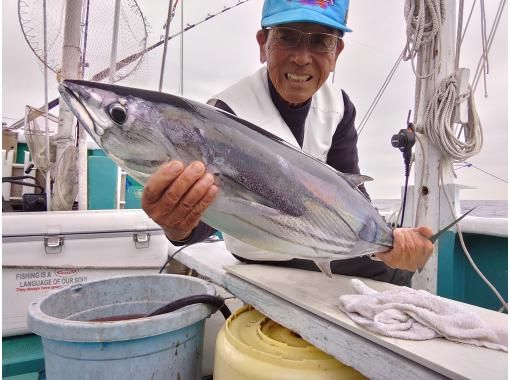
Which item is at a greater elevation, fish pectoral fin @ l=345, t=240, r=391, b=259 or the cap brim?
the cap brim

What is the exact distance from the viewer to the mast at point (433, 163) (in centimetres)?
242

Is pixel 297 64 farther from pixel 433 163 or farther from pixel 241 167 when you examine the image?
pixel 433 163

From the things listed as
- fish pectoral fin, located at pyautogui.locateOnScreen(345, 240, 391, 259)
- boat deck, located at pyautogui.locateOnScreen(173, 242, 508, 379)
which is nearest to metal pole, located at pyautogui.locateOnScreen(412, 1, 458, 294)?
boat deck, located at pyautogui.locateOnScreen(173, 242, 508, 379)

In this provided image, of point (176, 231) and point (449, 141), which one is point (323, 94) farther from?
point (176, 231)

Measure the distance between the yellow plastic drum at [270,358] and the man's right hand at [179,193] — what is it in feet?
1.63

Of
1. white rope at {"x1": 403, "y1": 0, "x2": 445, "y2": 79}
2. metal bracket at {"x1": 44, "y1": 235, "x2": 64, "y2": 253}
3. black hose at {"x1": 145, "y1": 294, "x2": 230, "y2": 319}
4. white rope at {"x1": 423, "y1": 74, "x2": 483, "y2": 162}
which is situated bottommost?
black hose at {"x1": 145, "y1": 294, "x2": 230, "y2": 319}

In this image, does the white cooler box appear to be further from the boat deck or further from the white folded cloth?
the white folded cloth

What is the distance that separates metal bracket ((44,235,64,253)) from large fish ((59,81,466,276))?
5.30ft

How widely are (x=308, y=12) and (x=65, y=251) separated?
209 centimetres

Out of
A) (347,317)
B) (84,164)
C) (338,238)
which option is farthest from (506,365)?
(84,164)

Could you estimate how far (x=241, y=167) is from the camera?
1.16 meters

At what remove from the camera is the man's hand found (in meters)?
1.49

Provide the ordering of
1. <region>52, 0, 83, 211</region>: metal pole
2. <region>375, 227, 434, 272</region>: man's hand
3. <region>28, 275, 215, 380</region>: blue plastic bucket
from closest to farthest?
<region>28, 275, 215, 380</region>: blue plastic bucket
<region>375, 227, 434, 272</region>: man's hand
<region>52, 0, 83, 211</region>: metal pole

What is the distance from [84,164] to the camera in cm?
309
